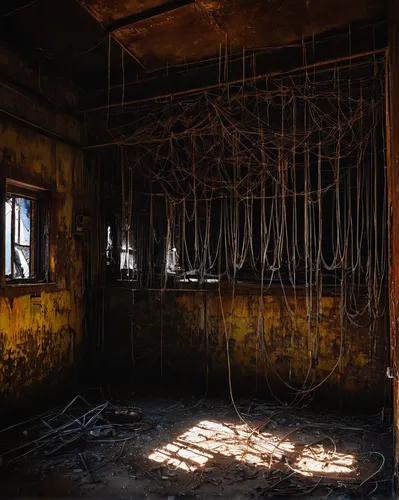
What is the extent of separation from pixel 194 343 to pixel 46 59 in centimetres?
370

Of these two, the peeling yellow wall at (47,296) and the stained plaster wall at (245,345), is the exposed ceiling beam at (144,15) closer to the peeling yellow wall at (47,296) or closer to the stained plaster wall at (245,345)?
the peeling yellow wall at (47,296)

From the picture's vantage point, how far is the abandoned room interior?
3.22 m

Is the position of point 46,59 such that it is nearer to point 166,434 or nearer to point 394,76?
point 394,76

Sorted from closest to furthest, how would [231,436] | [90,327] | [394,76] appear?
[394,76] → [231,436] → [90,327]

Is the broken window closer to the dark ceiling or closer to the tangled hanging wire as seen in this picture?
the tangled hanging wire

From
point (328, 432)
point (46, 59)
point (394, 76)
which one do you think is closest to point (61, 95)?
point (46, 59)

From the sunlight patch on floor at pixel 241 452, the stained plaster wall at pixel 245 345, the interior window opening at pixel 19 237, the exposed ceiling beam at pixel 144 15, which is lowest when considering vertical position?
the sunlight patch on floor at pixel 241 452

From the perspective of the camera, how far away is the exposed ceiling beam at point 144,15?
11.6 feet

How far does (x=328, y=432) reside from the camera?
3.75 metres

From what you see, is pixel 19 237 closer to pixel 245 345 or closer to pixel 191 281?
pixel 191 281

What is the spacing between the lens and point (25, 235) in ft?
14.5

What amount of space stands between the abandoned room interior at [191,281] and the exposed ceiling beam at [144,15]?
27mm

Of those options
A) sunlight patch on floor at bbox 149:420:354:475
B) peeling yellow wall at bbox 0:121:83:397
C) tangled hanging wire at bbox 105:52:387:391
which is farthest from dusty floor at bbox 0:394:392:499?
tangled hanging wire at bbox 105:52:387:391

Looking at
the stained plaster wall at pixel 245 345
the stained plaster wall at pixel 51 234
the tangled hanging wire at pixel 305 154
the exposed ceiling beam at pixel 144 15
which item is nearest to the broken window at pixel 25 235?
the stained plaster wall at pixel 51 234
